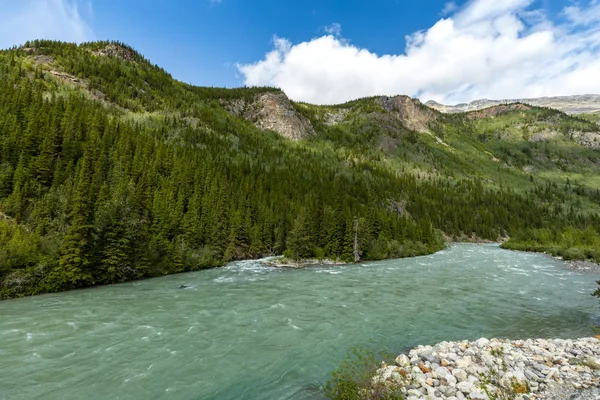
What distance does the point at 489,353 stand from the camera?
15.5m

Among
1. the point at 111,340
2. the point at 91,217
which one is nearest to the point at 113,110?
the point at 91,217

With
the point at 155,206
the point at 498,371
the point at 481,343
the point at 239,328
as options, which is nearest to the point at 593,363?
the point at 498,371

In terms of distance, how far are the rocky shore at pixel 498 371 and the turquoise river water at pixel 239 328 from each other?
3206 millimetres

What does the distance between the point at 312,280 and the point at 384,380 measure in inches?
1222

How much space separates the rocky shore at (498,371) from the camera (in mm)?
11531

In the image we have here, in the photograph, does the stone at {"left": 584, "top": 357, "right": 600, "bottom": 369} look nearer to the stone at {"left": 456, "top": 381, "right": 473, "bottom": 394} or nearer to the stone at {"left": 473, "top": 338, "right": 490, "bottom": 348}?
the stone at {"left": 473, "top": 338, "right": 490, "bottom": 348}

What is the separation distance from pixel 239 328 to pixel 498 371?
615 inches

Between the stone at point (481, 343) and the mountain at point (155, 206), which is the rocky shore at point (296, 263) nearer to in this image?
the mountain at point (155, 206)

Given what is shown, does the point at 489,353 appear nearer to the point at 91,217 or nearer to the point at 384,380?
the point at 384,380

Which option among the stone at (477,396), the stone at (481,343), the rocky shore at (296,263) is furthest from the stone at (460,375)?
the rocky shore at (296,263)

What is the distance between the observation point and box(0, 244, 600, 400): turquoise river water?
14.4 metres

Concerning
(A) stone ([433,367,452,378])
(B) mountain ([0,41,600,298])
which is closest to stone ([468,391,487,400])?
(A) stone ([433,367,452,378])

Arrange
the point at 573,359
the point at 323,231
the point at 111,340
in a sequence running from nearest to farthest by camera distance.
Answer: the point at 573,359 → the point at 111,340 → the point at 323,231

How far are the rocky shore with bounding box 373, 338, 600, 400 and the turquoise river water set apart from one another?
3206 mm
